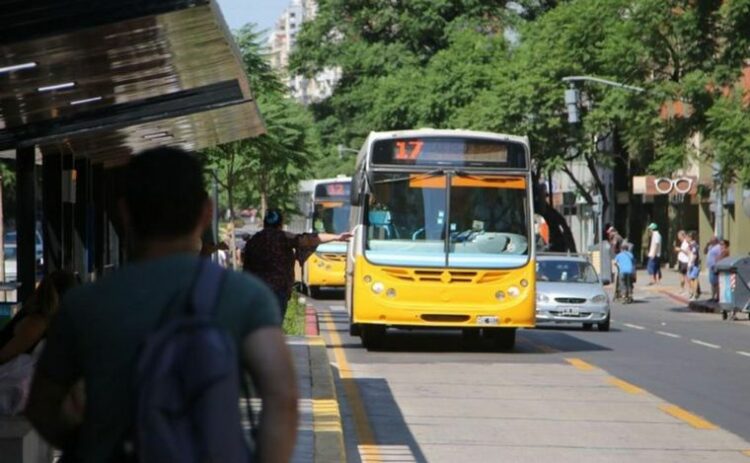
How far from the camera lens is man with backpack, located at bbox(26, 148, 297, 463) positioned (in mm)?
3838

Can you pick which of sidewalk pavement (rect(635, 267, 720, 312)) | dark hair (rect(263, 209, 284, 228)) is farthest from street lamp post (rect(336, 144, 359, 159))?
dark hair (rect(263, 209, 284, 228))

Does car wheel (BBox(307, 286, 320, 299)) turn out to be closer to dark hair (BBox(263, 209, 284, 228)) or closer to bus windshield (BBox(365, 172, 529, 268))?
bus windshield (BBox(365, 172, 529, 268))

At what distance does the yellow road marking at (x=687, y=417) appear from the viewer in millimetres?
15187

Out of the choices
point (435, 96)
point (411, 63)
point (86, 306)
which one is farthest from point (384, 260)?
point (411, 63)

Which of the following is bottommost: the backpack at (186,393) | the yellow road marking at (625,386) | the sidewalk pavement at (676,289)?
the sidewalk pavement at (676,289)

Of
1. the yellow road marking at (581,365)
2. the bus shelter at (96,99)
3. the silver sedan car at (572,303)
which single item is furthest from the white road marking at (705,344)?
the bus shelter at (96,99)

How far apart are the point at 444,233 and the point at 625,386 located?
5.25 m

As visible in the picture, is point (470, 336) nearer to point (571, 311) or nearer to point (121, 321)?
point (571, 311)

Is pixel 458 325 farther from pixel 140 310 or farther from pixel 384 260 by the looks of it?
pixel 140 310

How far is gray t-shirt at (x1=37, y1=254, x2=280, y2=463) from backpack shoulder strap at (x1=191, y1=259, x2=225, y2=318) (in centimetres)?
2

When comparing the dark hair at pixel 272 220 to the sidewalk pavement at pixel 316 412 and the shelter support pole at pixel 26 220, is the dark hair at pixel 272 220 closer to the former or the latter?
the sidewalk pavement at pixel 316 412

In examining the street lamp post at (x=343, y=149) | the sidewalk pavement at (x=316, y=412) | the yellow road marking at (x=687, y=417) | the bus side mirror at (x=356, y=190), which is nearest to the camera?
the sidewalk pavement at (x=316, y=412)

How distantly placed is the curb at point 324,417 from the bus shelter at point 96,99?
2.41 metres

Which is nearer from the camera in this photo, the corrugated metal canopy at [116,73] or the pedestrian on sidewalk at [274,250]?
the corrugated metal canopy at [116,73]
